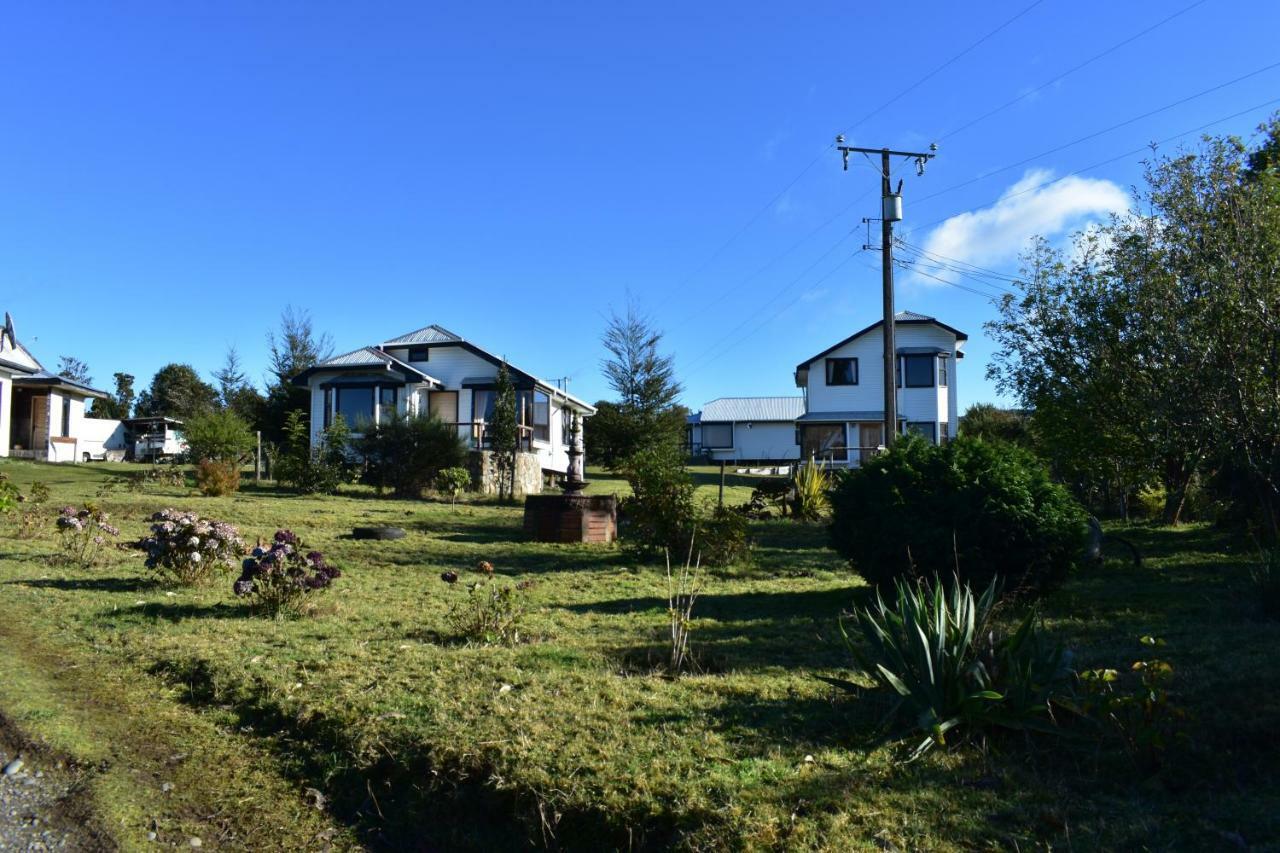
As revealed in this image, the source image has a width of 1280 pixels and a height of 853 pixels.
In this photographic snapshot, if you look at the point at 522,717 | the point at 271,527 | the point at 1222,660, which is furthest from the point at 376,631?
the point at 271,527

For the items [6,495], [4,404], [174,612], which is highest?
[4,404]

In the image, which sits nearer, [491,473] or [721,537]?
[721,537]

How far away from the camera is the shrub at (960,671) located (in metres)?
4.39

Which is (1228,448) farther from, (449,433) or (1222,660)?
(449,433)

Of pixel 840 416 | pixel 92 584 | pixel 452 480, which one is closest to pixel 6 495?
pixel 92 584

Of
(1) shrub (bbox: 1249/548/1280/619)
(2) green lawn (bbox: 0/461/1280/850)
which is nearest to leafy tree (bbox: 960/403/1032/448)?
(1) shrub (bbox: 1249/548/1280/619)

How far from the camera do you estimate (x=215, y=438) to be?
22.4 metres

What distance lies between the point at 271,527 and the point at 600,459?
2874 centimetres

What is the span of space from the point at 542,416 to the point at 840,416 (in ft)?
42.4

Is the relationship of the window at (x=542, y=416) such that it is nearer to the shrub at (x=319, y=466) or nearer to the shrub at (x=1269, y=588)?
the shrub at (x=319, y=466)

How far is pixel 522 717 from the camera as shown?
4.79 meters

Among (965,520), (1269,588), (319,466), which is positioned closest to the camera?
(1269,588)

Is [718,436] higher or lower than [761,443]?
higher

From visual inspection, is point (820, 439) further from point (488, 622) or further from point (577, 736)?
point (577, 736)
